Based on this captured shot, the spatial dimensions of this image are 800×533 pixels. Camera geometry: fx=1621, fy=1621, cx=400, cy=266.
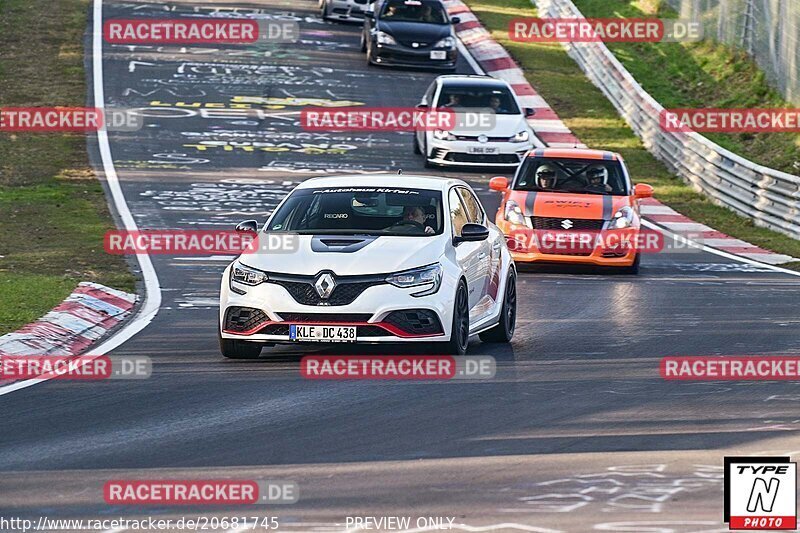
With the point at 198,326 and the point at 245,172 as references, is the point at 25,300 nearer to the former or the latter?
the point at 198,326

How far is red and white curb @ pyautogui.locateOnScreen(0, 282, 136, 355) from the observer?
43.7 feet

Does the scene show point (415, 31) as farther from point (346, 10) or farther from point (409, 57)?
point (346, 10)

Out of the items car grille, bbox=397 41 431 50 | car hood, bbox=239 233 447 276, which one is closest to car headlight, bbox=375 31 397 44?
car grille, bbox=397 41 431 50

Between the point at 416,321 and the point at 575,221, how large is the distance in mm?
8445

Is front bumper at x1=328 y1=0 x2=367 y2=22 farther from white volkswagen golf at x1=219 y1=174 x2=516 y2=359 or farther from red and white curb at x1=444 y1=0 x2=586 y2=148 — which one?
white volkswagen golf at x1=219 y1=174 x2=516 y2=359

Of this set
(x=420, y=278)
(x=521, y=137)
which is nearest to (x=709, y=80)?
(x=521, y=137)

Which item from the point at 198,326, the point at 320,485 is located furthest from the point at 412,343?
the point at 320,485

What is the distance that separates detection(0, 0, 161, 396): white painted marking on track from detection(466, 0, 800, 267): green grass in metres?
9.66

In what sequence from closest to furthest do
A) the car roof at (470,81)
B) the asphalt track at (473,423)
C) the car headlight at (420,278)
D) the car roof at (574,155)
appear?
1. the asphalt track at (473,423)
2. the car headlight at (420,278)
3. the car roof at (574,155)
4. the car roof at (470,81)

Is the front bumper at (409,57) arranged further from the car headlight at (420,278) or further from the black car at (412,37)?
the car headlight at (420,278)

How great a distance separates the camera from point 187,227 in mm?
23312

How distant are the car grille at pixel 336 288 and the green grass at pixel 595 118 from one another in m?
12.7

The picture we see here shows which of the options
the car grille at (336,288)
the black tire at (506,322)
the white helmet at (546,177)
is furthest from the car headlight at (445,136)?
the car grille at (336,288)

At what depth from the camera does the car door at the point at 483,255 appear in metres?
13.7
